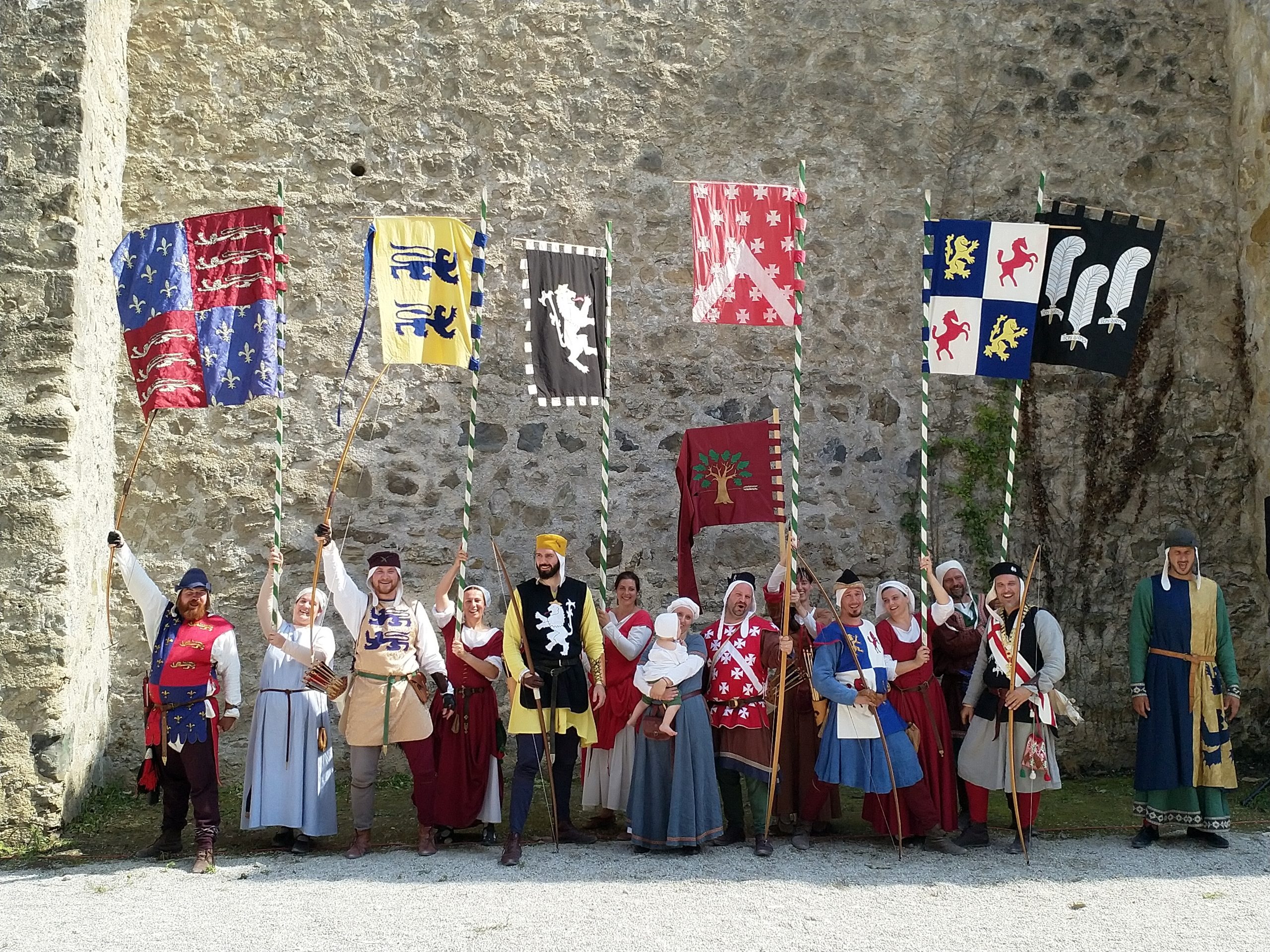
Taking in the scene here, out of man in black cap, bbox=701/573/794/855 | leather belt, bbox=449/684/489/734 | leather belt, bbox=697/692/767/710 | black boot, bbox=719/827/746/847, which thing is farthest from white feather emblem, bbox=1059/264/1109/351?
leather belt, bbox=449/684/489/734

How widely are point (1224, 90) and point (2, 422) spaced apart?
6.97 meters

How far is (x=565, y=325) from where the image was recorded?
19.4 feet

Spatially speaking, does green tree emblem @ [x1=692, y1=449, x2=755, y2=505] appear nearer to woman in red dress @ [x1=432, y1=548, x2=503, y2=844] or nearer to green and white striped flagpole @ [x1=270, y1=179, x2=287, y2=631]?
woman in red dress @ [x1=432, y1=548, x2=503, y2=844]

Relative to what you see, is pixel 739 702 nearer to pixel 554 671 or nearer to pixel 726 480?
pixel 554 671

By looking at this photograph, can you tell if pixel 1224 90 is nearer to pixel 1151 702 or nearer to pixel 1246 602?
pixel 1246 602

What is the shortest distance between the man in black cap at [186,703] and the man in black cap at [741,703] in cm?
208

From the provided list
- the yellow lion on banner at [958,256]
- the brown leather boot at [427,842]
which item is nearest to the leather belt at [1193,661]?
the yellow lion on banner at [958,256]

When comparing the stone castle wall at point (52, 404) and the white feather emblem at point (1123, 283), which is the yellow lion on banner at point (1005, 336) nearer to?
the white feather emblem at point (1123, 283)

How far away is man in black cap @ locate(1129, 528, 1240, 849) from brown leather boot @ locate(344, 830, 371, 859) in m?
3.31

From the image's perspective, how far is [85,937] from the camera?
4.07m

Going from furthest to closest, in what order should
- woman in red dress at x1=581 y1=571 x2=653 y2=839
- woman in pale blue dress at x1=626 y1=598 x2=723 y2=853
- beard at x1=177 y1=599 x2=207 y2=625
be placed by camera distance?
woman in red dress at x1=581 y1=571 x2=653 y2=839, beard at x1=177 y1=599 x2=207 y2=625, woman in pale blue dress at x1=626 y1=598 x2=723 y2=853

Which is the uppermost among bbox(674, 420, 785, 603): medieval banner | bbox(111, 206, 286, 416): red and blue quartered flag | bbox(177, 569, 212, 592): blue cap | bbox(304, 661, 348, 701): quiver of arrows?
bbox(111, 206, 286, 416): red and blue quartered flag

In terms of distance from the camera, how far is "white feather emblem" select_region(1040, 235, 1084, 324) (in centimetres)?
600

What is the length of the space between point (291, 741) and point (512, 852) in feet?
3.69
